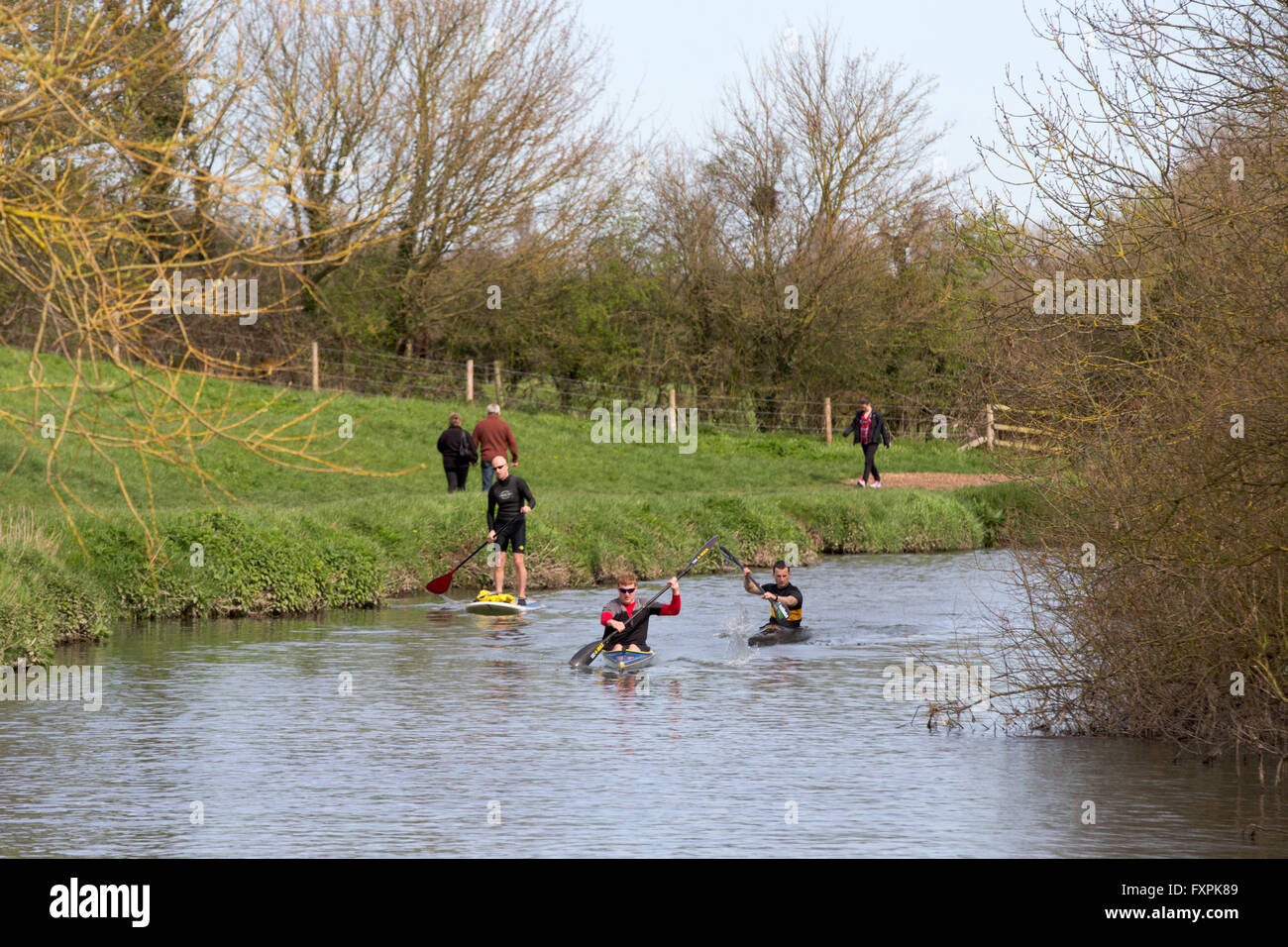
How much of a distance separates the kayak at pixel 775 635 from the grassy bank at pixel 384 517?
12.6 feet

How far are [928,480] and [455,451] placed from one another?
44.8 feet

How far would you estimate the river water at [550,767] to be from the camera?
8.95 meters

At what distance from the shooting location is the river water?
895 centimetres

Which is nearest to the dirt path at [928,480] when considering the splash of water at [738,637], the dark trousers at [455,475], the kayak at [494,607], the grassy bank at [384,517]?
the grassy bank at [384,517]

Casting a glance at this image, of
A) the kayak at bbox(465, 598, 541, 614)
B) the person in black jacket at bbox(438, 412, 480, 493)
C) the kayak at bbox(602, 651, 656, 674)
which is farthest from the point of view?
the person in black jacket at bbox(438, 412, 480, 493)

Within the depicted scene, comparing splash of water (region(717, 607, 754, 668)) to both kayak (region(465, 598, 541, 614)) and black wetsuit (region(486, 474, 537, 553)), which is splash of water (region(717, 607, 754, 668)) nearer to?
kayak (region(465, 598, 541, 614))

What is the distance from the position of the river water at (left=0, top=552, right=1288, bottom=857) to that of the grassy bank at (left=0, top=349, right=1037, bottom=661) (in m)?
1.42

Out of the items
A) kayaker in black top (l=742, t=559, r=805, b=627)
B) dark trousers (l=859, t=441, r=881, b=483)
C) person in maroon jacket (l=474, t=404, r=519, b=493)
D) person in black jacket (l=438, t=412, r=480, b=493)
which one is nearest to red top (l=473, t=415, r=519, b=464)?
person in maroon jacket (l=474, t=404, r=519, b=493)

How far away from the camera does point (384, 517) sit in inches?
889

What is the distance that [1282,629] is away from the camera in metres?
9.76

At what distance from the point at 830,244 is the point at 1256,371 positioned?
111ft

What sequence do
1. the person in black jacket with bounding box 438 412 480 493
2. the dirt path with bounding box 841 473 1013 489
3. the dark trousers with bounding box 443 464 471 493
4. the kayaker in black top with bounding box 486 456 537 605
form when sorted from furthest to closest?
1. the dirt path with bounding box 841 473 1013 489
2. the dark trousers with bounding box 443 464 471 493
3. the person in black jacket with bounding box 438 412 480 493
4. the kayaker in black top with bounding box 486 456 537 605

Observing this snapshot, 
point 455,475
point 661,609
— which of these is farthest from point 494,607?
point 455,475

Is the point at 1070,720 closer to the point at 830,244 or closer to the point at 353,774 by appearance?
the point at 353,774
